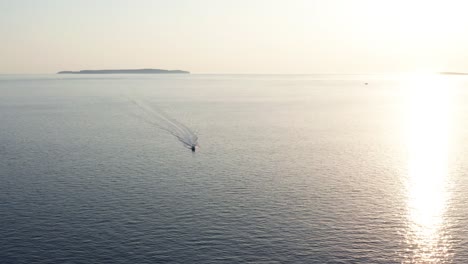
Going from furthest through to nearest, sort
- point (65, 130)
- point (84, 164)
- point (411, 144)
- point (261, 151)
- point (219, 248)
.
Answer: point (65, 130) < point (411, 144) < point (261, 151) < point (84, 164) < point (219, 248)

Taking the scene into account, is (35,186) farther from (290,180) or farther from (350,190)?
(350,190)

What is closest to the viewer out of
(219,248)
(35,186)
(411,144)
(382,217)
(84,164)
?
(219,248)

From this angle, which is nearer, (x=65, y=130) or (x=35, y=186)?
(x=35, y=186)

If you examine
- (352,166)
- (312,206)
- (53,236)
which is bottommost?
(53,236)

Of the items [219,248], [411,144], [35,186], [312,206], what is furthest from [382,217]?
[411,144]

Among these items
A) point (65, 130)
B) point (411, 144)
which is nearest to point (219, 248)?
point (411, 144)

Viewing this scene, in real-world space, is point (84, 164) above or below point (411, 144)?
below

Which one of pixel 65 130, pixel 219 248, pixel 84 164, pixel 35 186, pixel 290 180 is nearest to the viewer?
pixel 219 248

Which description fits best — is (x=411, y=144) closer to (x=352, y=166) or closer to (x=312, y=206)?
(x=352, y=166)

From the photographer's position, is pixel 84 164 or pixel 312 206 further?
pixel 84 164
